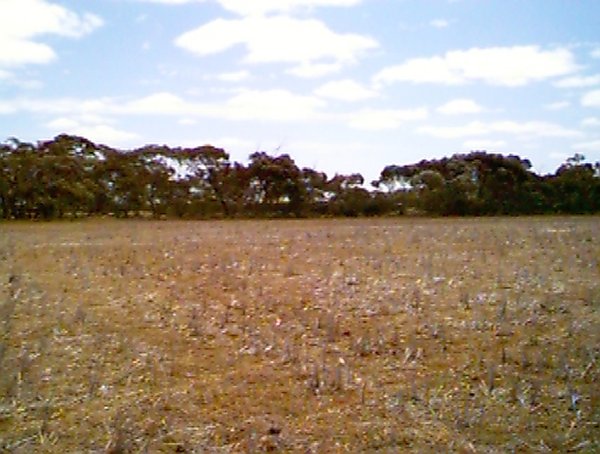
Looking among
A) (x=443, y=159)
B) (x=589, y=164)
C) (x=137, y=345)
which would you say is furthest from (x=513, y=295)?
(x=589, y=164)

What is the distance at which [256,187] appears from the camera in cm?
3756

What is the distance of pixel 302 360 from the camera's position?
5.50 m

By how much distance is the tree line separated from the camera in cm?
3384

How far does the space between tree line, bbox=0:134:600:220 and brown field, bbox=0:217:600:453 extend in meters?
25.6

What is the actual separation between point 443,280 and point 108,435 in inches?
265

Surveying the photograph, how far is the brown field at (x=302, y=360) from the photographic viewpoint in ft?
13.1

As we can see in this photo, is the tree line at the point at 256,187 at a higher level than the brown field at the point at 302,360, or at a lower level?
higher

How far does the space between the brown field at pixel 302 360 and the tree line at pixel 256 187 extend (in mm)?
25601

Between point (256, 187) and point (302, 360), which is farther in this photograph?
point (256, 187)

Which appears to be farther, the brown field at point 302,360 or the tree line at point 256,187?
the tree line at point 256,187

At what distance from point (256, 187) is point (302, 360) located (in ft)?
107

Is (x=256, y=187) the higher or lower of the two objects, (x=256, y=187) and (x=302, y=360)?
the higher

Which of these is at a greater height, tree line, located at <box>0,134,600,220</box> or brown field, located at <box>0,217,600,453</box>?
tree line, located at <box>0,134,600,220</box>

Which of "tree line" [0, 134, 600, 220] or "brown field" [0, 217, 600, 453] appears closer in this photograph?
"brown field" [0, 217, 600, 453]
